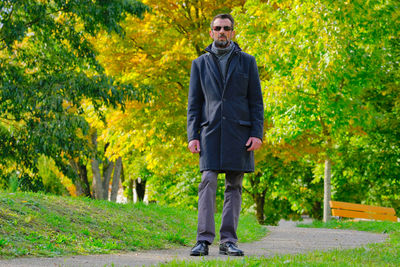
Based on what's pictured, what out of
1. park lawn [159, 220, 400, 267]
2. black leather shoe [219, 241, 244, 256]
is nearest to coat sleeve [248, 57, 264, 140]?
black leather shoe [219, 241, 244, 256]

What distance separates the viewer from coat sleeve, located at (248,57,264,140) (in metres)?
5.24

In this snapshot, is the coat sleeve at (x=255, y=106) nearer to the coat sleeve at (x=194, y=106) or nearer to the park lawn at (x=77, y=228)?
the coat sleeve at (x=194, y=106)

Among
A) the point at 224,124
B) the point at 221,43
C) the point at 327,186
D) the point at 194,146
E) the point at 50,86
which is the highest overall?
the point at 50,86

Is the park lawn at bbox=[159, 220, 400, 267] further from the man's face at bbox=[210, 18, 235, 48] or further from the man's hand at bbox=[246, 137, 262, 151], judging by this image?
the man's face at bbox=[210, 18, 235, 48]

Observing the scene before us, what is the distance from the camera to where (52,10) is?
13258mm

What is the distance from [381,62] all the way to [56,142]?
26.8 feet

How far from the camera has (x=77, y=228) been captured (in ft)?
20.6

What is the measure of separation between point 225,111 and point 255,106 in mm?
317

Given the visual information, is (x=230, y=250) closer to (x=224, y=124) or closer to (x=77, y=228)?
(x=224, y=124)

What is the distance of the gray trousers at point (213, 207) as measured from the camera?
508cm

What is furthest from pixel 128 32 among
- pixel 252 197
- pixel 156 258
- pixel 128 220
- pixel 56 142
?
pixel 252 197

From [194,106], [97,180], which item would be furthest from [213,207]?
[97,180]

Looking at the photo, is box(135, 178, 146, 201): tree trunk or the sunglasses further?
box(135, 178, 146, 201): tree trunk

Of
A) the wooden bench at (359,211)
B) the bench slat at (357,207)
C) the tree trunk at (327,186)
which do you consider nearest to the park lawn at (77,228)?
the tree trunk at (327,186)
